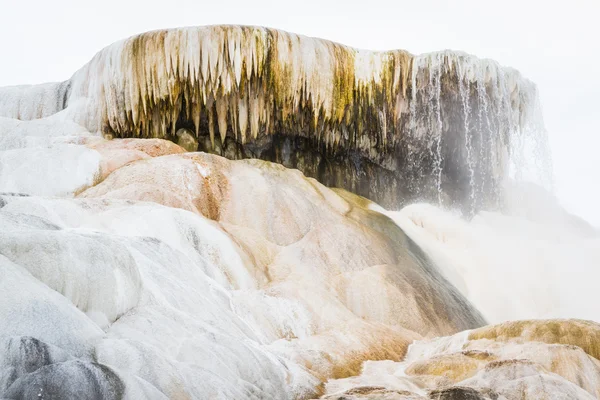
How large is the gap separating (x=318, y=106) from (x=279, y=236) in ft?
19.2

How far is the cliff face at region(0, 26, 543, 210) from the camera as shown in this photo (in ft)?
55.4

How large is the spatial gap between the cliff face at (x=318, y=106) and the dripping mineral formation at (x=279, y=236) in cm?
5

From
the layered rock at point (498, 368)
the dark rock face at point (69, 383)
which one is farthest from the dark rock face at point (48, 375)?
the layered rock at point (498, 368)

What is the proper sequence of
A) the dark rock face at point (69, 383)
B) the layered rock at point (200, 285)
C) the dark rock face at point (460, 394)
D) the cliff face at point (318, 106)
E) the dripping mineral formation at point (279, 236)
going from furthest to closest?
the cliff face at point (318, 106) → the dark rock face at point (460, 394) → the dripping mineral formation at point (279, 236) → the layered rock at point (200, 285) → the dark rock face at point (69, 383)

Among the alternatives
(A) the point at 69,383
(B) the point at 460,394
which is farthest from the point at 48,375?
(B) the point at 460,394

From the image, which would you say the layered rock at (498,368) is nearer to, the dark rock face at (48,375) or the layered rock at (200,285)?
the layered rock at (200,285)

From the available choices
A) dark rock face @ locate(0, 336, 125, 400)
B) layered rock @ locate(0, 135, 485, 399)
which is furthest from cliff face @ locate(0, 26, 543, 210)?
dark rock face @ locate(0, 336, 125, 400)

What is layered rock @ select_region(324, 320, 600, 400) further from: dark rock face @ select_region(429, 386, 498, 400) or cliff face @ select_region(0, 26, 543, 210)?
cliff face @ select_region(0, 26, 543, 210)

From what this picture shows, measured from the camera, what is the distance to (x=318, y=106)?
17.8 meters

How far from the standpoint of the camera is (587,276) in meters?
15.0

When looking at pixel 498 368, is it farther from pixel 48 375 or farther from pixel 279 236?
pixel 279 236

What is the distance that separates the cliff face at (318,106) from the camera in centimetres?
1688

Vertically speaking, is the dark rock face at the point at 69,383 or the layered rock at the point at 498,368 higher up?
the dark rock face at the point at 69,383

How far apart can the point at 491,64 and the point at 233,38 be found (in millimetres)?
7181
